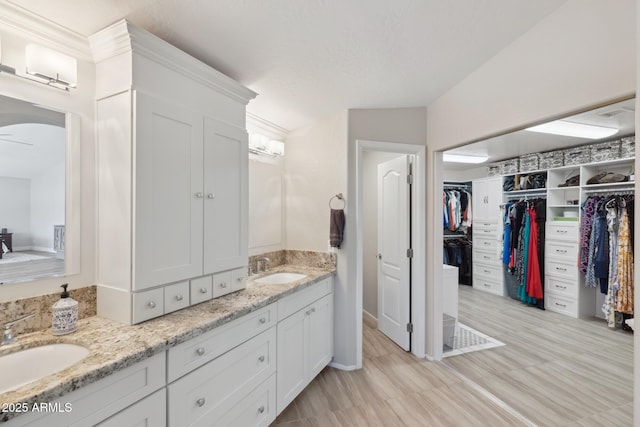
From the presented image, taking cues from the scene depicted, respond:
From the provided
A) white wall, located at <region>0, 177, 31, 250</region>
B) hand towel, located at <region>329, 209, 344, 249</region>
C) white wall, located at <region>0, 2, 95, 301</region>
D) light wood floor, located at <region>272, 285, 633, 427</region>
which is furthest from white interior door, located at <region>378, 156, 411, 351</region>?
white wall, located at <region>0, 177, 31, 250</region>

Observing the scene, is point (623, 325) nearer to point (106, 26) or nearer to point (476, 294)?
point (476, 294)

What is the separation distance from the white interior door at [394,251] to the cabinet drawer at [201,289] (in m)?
1.99

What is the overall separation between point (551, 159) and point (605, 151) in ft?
2.23

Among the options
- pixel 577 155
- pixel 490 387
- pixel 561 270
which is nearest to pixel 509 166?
pixel 577 155

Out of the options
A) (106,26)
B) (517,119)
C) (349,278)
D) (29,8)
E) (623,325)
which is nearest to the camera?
(29,8)

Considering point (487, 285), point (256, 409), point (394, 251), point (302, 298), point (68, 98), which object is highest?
point (68, 98)

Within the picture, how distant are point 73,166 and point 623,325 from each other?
557cm

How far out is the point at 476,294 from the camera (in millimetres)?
5031

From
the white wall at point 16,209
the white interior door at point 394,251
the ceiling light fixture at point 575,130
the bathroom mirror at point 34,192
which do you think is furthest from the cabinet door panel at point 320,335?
the ceiling light fixture at point 575,130

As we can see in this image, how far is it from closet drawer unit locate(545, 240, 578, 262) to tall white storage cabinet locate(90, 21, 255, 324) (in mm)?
4616

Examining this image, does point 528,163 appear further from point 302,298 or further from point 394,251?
point 302,298

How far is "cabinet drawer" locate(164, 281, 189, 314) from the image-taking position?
1.50 meters

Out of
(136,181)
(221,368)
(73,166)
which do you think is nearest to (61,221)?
(73,166)

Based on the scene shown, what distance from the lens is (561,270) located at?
3969 mm
